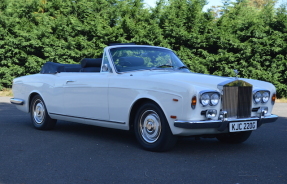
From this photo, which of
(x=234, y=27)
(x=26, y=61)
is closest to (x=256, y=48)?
(x=234, y=27)

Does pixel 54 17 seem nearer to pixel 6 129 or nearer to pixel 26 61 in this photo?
pixel 26 61

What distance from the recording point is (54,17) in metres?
21.3

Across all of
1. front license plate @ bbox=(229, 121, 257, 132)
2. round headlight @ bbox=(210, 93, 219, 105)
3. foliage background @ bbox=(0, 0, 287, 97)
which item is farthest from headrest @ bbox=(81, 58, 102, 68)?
foliage background @ bbox=(0, 0, 287, 97)

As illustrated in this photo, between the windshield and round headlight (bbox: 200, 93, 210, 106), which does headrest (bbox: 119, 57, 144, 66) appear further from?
round headlight (bbox: 200, 93, 210, 106)

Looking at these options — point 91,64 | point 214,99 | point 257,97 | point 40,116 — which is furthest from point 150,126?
point 40,116

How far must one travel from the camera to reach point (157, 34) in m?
18.2

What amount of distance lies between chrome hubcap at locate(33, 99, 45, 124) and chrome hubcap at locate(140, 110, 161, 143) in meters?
2.86

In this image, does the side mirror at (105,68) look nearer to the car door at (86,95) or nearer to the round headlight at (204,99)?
the car door at (86,95)

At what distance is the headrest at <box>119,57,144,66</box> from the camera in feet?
22.5

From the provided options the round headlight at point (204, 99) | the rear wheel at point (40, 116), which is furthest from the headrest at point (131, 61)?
the rear wheel at point (40, 116)

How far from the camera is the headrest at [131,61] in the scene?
6.87 metres

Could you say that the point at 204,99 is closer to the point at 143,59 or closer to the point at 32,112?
the point at 143,59

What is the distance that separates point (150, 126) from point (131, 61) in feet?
4.56

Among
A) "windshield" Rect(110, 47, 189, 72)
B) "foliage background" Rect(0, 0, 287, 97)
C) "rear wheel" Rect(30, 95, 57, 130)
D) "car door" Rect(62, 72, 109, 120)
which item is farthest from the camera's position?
"foliage background" Rect(0, 0, 287, 97)
